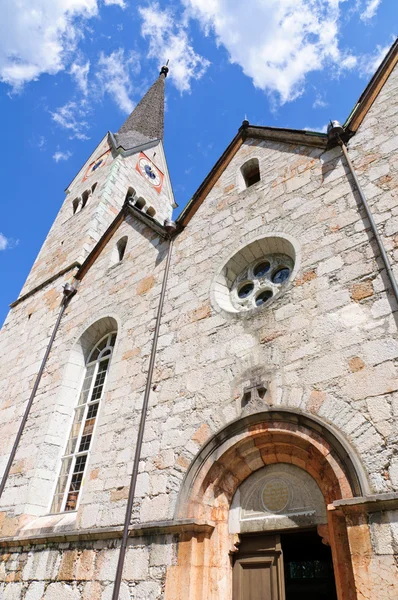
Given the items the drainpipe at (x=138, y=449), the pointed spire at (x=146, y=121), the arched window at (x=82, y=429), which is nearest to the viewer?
the drainpipe at (x=138, y=449)

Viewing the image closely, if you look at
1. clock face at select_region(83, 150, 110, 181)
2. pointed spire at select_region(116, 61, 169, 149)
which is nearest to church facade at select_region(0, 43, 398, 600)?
clock face at select_region(83, 150, 110, 181)

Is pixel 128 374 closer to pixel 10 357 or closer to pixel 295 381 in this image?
pixel 295 381

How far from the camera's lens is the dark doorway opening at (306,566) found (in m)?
4.25

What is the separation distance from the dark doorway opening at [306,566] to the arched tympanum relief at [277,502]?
0.30m

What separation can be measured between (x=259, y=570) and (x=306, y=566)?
1.32 m

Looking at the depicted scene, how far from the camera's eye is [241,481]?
4.33 meters

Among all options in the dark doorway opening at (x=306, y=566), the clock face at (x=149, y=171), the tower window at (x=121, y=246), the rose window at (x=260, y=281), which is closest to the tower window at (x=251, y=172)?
the rose window at (x=260, y=281)

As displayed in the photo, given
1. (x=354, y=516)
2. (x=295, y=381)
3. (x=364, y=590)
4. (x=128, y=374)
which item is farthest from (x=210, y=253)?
(x=364, y=590)

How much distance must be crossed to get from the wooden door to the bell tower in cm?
709

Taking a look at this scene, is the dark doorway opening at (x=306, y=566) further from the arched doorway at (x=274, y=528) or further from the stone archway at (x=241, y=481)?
the stone archway at (x=241, y=481)

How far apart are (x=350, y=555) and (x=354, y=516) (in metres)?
0.28

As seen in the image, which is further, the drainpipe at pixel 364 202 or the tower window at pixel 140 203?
the tower window at pixel 140 203

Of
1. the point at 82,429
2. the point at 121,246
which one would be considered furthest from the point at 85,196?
the point at 82,429

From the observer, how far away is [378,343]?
3.77 metres
